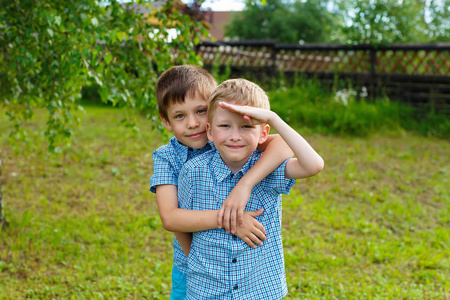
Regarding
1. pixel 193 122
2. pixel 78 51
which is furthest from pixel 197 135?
pixel 78 51

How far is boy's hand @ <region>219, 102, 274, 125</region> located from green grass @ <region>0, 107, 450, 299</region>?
80.6 inches

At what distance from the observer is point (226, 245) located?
1.76 m

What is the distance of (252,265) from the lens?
179cm

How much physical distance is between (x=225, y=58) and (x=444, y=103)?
4409mm

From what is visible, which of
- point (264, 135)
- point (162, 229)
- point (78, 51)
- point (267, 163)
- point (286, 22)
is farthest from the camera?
point (286, 22)

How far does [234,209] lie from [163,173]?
1.11ft

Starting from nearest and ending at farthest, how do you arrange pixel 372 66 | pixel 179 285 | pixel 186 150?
pixel 186 150
pixel 179 285
pixel 372 66

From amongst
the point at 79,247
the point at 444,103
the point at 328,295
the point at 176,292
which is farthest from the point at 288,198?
the point at 444,103

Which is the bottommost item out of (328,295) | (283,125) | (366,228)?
(328,295)

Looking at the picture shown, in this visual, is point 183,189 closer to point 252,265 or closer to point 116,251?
point 252,265

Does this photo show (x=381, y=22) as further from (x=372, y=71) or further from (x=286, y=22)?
(x=286, y=22)

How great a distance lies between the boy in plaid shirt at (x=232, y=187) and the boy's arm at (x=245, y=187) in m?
→ 0.04

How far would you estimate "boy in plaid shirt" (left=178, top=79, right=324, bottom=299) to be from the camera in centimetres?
170

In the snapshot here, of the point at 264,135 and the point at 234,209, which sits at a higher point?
the point at 264,135
